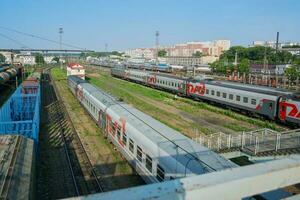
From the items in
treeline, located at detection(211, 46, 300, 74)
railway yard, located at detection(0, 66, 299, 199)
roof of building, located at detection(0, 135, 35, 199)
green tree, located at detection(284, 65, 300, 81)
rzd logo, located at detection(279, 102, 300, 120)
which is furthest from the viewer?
treeline, located at detection(211, 46, 300, 74)

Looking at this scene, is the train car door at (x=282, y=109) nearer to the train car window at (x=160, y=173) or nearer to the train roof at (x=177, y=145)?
the train roof at (x=177, y=145)

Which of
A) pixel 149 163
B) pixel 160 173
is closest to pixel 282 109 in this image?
pixel 149 163

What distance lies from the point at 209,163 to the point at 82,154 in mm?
10505

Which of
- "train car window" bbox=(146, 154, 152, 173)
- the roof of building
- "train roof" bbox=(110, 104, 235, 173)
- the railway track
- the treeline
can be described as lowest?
the railway track

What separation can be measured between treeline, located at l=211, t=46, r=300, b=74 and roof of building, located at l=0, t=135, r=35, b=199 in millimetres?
54145

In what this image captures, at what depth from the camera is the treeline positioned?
70.1m

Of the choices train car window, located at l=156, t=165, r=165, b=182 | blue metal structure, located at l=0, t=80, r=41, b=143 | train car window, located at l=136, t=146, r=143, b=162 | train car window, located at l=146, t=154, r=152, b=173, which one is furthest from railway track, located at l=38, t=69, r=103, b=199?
train car window, located at l=156, t=165, r=165, b=182

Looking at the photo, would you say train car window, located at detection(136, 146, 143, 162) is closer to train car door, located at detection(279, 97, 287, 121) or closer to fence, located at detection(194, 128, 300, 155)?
fence, located at detection(194, 128, 300, 155)

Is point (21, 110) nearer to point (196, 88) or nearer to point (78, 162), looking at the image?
point (78, 162)

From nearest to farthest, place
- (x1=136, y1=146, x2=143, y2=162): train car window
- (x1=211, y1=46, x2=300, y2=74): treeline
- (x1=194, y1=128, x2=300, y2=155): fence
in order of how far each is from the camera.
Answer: (x1=136, y1=146, x2=143, y2=162): train car window
(x1=194, y1=128, x2=300, y2=155): fence
(x1=211, y1=46, x2=300, y2=74): treeline

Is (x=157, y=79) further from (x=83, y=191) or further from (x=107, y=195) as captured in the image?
(x=107, y=195)

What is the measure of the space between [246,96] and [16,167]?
75.7 feet

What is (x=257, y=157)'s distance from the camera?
43.7ft

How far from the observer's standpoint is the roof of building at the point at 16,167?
822 cm
